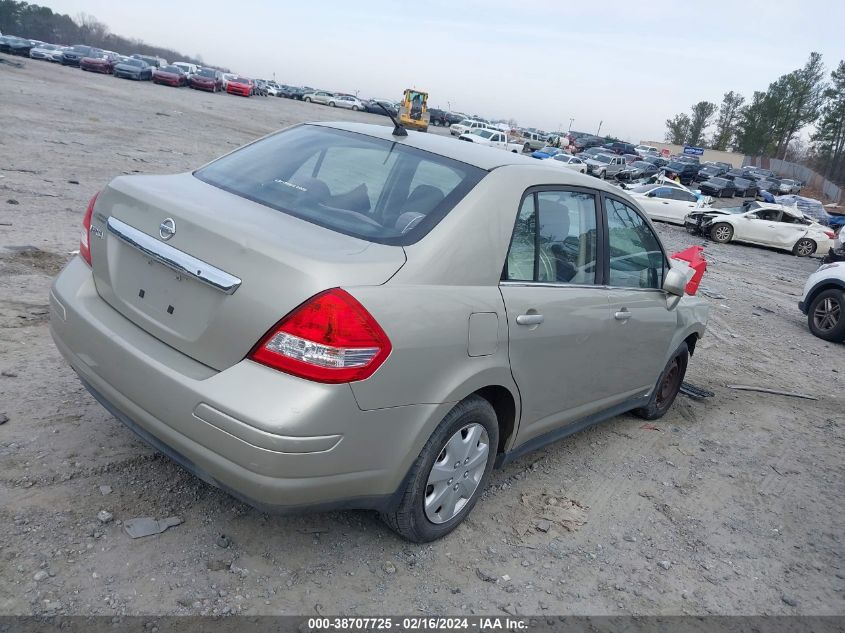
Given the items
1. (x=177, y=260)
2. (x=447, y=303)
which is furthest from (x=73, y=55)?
(x=447, y=303)

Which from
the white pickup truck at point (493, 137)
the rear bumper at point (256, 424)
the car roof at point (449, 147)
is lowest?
the white pickup truck at point (493, 137)

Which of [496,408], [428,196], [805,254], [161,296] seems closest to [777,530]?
[496,408]

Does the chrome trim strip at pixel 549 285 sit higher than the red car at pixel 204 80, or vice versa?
the chrome trim strip at pixel 549 285

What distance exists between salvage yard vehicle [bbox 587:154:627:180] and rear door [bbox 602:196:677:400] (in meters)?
33.2

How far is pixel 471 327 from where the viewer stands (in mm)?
Result: 2961

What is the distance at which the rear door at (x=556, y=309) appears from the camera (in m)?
3.30

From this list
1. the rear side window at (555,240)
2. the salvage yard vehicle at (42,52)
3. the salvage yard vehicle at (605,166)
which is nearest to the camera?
the rear side window at (555,240)

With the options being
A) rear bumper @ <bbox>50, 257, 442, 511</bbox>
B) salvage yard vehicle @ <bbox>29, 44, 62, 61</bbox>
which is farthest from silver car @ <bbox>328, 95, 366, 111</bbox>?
rear bumper @ <bbox>50, 257, 442, 511</bbox>

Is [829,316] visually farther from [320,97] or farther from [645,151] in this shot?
[645,151]

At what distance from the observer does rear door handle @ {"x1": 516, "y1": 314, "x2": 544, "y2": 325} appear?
324cm

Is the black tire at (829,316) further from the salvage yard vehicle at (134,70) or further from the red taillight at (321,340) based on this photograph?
the salvage yard vehicle at (134,70)

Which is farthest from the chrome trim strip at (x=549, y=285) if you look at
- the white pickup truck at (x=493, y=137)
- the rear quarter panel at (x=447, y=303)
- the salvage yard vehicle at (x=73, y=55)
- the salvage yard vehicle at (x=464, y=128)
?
the salvage yard vehicle at (x=464, y=128)

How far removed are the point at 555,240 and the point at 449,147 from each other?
2.42 feet

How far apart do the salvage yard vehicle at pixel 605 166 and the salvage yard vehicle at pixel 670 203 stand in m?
11.4
